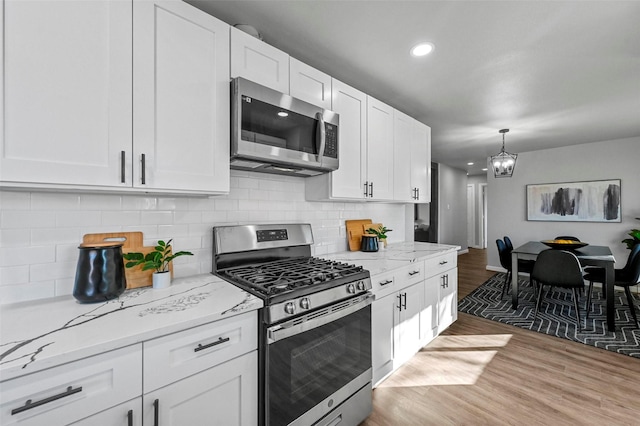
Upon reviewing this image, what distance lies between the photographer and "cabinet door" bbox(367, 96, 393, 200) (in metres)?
2.49

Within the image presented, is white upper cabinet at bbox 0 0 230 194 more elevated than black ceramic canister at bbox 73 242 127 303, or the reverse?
white upper cabinet at bbox 0 0 230 194

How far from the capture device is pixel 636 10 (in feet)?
5.34

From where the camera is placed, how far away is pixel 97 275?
1181 mm

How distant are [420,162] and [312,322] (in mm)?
2413

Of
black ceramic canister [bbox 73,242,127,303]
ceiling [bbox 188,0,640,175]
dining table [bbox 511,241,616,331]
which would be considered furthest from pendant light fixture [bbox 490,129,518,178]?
black ceramic canister [bbox 73,242,127,303]

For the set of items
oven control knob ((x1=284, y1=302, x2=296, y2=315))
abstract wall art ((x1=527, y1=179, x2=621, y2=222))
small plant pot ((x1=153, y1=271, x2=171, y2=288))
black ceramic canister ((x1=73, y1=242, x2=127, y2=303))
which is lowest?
oven control knob ((x1=284, y1=302, x2=296, y2=315))

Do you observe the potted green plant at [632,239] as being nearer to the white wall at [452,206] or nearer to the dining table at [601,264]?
the dining table at [601,264]

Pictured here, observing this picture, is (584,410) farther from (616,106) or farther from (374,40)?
(616,106)

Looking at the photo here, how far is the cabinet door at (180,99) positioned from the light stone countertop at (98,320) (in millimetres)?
517

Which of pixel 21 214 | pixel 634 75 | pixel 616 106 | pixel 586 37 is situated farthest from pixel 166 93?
pixel 616 106

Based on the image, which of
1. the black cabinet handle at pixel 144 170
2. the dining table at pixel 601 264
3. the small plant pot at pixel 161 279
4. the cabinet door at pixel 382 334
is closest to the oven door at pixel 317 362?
the cabinet door at pixel 382 334

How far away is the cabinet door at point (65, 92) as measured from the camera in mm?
988

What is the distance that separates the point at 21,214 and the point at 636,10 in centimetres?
336

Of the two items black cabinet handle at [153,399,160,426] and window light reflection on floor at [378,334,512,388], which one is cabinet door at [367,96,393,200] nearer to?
window light reflection on floor at [378,334,512,388]
